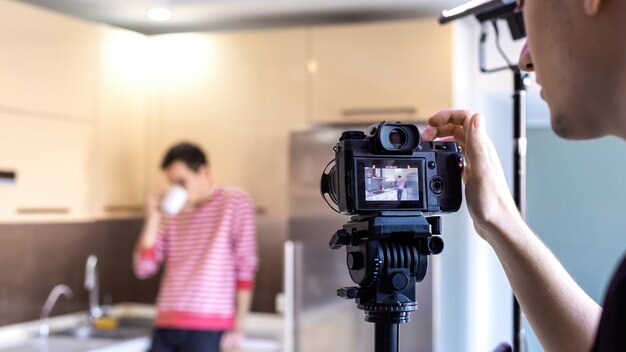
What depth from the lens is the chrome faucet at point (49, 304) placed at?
2793 millimetres

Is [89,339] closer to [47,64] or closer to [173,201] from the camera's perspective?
[173,201]

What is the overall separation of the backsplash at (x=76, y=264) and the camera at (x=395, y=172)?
2045mm

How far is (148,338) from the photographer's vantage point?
2791 mm

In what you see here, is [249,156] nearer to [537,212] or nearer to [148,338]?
[148,338]

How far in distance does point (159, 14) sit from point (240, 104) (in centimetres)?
53

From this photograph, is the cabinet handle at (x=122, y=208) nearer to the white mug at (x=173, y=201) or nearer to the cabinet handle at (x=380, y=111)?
the white mug at (x=173, y=201)

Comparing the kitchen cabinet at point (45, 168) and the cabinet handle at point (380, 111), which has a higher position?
the cabinet handle at point (380, 111)

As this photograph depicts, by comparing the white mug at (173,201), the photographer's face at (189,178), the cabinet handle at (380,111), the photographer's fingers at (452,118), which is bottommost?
the white mug at (173,201)

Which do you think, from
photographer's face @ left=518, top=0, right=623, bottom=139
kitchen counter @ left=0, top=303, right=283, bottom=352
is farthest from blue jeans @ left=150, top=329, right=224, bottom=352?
photographer's face @ left=518, top=0, right=623, bottom=139

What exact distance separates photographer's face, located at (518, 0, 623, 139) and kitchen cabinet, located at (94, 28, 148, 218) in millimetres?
2518

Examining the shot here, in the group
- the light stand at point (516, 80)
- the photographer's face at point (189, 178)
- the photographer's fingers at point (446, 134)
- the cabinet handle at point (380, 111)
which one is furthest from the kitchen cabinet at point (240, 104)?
the photographer's fingers at point (446, 134)

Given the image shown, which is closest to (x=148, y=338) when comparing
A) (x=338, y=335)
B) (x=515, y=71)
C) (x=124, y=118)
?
(x=338, y=335)

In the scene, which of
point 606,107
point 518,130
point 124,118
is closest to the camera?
point 606,107

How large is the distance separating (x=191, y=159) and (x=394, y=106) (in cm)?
84
